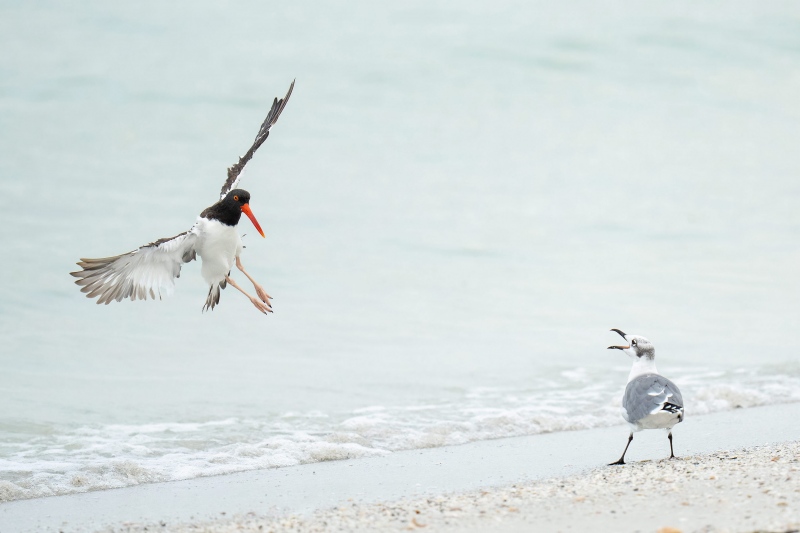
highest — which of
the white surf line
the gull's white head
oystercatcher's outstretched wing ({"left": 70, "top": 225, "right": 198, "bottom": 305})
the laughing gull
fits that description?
oystercatcher's outstretched wing ({"left": 70, "top": 225, "right": 198, "bottom": 305})

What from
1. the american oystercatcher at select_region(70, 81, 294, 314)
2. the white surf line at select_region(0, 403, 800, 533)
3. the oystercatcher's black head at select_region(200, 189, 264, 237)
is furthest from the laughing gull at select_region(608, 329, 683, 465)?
the oystercatcher's black head at select_region(200, 189, 264, 237)

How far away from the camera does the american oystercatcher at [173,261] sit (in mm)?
8125

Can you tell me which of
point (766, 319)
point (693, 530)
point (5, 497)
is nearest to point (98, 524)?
point (5, 497)

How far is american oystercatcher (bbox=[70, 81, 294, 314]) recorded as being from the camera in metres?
8.12

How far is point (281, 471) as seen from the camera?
7.68 meters

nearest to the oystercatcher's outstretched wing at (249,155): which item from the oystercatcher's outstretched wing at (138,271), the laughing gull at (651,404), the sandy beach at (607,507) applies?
the oystercatcher's outstretched wing at (138,271)

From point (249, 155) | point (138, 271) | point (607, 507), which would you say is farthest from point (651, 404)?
point (249, 155)

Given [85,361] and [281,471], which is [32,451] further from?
[85,361]

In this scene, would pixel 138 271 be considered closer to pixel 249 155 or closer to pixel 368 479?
pixel 249 155

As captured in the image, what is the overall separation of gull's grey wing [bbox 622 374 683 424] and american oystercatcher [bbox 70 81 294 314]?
2.98 metres

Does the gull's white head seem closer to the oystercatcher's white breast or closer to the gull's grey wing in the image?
the gull's grey wing

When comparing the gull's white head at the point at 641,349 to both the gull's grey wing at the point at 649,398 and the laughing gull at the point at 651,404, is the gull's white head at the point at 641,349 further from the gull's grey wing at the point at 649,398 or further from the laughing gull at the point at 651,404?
the gull's grey wing at the point at 649,398

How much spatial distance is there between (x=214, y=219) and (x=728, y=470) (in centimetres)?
454

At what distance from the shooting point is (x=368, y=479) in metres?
7.18
